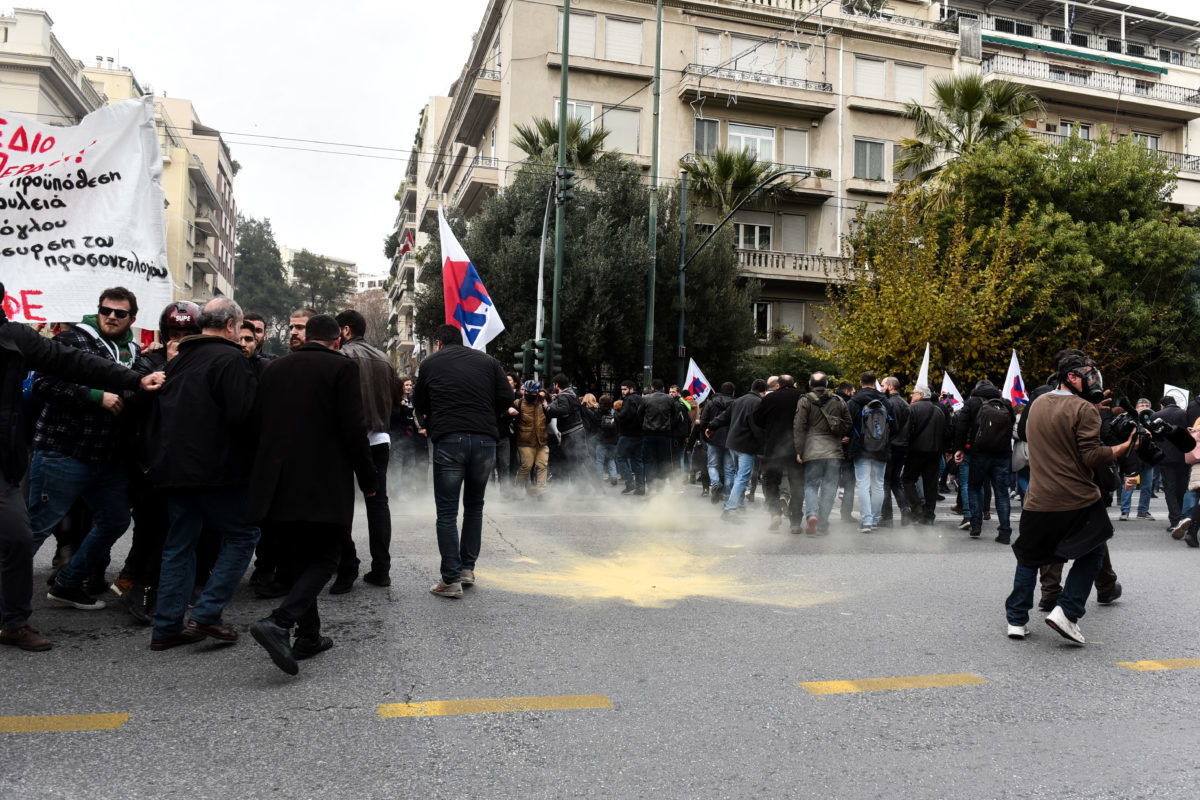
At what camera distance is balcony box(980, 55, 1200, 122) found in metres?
33.7

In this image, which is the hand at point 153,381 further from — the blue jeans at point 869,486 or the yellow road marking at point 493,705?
the blue jeans at point 869,486

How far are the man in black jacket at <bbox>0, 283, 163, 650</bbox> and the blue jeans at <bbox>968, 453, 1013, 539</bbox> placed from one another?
27.2 feet

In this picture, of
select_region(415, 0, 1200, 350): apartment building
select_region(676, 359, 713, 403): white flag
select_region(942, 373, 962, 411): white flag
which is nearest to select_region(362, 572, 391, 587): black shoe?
select_region(942, 373, 962, 411): white flag

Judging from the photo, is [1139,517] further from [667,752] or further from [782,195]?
[782,195]

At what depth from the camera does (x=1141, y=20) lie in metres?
37.7

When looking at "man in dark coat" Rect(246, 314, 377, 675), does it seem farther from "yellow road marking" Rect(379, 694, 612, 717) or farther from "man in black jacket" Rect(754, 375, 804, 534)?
"man in black jacket" Rect(754, 375, 804, 534)

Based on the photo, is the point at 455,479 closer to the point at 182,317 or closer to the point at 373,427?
the point at 373,427

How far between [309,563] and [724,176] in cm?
2478

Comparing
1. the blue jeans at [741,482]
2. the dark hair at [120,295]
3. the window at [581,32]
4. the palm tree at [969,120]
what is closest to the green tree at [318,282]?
the window at [581,32]

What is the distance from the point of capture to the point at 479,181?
29.6 meters

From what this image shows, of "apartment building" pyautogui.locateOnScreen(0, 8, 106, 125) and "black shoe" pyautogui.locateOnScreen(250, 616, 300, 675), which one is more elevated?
"apartment building" pyautogui.locateOnScreen(0, 8, 106, 125)

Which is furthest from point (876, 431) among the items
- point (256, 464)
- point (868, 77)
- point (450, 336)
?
point (868, 77)

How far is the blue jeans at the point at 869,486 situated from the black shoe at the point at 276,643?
768 centimetres

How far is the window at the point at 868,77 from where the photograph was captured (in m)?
32.2
